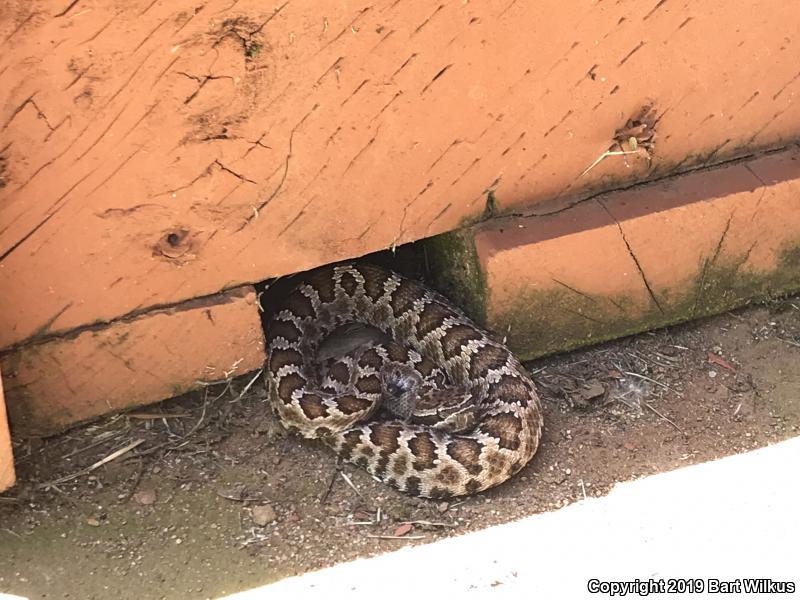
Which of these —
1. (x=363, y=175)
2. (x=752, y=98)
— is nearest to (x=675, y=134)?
(x=752, y=98)

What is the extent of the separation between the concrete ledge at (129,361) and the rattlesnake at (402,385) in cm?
31

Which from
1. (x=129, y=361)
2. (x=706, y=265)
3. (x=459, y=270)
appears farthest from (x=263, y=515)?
(x=706, y=265)

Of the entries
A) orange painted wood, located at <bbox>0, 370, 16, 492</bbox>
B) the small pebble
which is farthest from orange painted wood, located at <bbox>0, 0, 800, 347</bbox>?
the small pebble

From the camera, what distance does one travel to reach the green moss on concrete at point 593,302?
462cm

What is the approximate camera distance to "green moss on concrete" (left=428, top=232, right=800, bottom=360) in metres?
4.62

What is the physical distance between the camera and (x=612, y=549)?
12.3ft

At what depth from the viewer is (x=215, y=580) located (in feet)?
12.2

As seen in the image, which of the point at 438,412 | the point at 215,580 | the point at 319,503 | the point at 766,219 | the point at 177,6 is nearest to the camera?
the point at 177,6

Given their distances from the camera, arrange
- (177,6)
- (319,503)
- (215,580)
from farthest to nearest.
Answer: (319,503)
(215,580)
(177,6)

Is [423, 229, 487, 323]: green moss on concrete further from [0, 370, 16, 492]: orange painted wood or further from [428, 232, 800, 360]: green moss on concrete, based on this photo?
[0, 370, 16, 492]: orange painted wood

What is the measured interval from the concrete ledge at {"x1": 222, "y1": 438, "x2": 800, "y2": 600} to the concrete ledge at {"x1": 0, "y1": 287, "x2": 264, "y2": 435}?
44.4 inches

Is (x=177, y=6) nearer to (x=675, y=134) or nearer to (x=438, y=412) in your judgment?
(x=438, y=412)

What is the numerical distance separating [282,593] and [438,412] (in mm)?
1119

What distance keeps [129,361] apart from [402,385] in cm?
125
